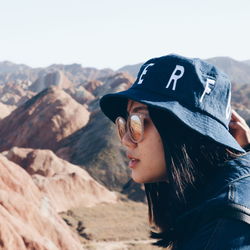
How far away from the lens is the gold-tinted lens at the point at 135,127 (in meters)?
2.22

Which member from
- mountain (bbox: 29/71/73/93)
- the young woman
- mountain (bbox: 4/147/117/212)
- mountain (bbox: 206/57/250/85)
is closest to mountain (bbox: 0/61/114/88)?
mountain (bbox: 206/57/250/85)

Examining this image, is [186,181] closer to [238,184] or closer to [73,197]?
[238,184]

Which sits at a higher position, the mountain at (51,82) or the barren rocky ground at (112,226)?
the barren rocky ground at (112,226)

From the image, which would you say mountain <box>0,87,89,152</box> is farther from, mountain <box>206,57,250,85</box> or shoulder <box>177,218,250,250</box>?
mountain <box>206,57,250,85</box>

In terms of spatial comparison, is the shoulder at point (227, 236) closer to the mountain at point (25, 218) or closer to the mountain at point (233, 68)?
the mountain at point (25, 218)

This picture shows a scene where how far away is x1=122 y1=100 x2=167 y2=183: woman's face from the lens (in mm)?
2209

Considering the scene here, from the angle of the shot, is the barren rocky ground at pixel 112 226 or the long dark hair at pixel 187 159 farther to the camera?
the barren rocky ground at pixel 112 226

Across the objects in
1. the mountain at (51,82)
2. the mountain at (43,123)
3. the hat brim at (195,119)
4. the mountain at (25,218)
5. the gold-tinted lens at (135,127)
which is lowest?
the mountain at (51,82)

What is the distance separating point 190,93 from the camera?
206 centimetres

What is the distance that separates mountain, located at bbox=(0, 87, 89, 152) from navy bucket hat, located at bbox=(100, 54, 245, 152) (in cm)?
3773

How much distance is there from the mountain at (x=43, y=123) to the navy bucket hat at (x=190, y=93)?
1486 inches

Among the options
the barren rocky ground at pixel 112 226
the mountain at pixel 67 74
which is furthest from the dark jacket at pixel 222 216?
the mountain at pixel 67 74

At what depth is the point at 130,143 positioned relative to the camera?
2.35 meters

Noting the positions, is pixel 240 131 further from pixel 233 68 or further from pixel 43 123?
pixel 233 68
